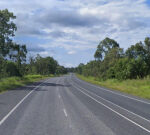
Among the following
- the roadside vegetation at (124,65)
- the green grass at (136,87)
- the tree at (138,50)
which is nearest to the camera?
the green grass at (136,87)

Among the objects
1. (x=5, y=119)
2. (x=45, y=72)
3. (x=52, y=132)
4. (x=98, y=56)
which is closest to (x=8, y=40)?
(x=5, y=119)

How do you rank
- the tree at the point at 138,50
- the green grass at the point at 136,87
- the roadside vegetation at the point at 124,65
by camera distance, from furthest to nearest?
the tree at the point at 138,50
the roadside vegetation at the point at 124,65
the green grass at the point at 136,87

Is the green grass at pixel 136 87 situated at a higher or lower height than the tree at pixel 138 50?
lower

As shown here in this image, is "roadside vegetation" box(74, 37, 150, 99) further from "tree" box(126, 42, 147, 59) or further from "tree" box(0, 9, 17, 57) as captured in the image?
"tree" box(0, 9, 17, 57)

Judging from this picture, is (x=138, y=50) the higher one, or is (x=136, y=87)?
(x=138, y=50)

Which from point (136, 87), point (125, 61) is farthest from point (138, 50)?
point (136, 87)

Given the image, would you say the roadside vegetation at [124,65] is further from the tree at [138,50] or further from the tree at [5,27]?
the tree at [5,27]

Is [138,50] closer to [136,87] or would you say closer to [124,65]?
[124,65]

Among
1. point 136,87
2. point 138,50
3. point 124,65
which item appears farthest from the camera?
point 138,50

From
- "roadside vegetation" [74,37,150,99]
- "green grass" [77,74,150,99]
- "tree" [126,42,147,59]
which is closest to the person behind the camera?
"green grass" [77,74,150,99]

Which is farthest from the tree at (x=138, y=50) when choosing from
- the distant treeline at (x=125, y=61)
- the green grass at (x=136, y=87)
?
the green grass at (x=136, y=87)

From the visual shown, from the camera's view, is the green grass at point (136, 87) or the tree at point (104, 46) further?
the tree at point (104, 46)

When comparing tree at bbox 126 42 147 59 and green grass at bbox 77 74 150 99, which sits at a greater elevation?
tree at bbox 126 42 147 59

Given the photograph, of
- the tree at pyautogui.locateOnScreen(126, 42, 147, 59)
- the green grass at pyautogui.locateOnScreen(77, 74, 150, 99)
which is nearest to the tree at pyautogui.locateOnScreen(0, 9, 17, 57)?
the green grass at pyautogui.locateOnScreen(77, 74, 150, 99)
